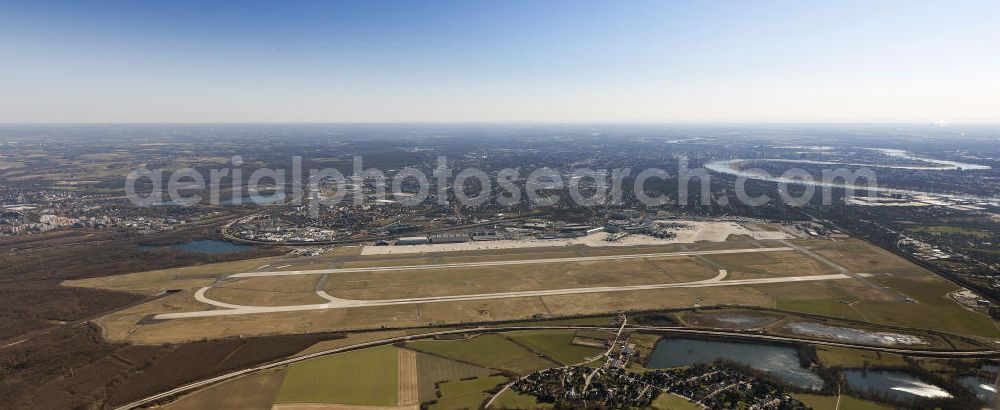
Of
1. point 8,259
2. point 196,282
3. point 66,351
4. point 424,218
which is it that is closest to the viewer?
point 66,351

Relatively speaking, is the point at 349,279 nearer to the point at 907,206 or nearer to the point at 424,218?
the point at 424,218

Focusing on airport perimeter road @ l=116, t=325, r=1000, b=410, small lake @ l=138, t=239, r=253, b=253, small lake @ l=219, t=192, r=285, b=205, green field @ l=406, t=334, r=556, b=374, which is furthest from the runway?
small lake @ l=219, t=192, r=285, b=205

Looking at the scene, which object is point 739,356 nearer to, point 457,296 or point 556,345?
point 556,345

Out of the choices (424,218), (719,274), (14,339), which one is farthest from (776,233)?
(14,339)

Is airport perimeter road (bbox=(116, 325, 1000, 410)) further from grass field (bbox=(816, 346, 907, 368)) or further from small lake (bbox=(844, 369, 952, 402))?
small lake (bbox=(844, 369, 952, 402))

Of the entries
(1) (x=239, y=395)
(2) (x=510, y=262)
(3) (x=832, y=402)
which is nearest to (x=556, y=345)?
(3) (x=832, y=402)

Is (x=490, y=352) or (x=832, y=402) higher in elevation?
(x=490, y=352)

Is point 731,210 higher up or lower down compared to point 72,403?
higher up
